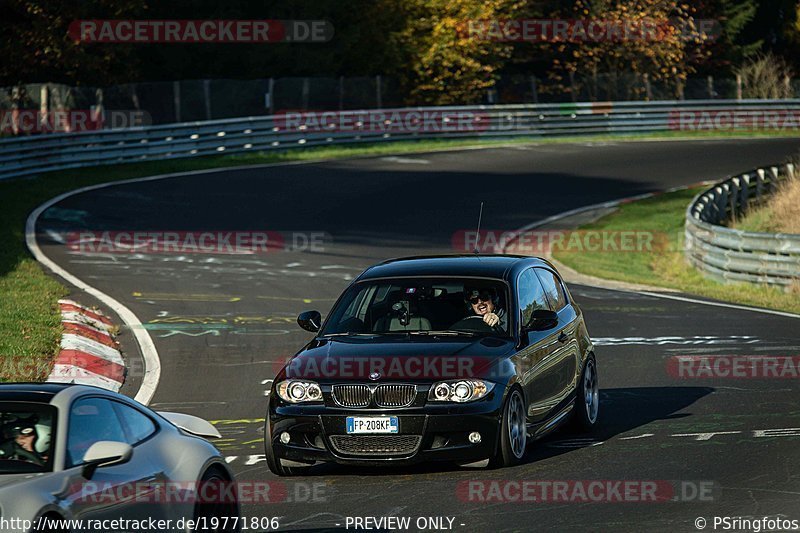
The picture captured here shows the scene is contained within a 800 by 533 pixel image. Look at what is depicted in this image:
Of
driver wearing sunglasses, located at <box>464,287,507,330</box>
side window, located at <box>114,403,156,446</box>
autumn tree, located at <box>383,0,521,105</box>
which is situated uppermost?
autumn tree, located at <box>383,0,521,105</box>

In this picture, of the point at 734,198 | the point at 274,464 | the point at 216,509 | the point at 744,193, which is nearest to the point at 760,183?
the point at 744,193

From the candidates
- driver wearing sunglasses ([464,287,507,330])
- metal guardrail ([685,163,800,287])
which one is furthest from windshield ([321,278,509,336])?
metal guardrail ([685,163,800,287])

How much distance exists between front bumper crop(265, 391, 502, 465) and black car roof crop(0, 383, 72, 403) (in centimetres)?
301

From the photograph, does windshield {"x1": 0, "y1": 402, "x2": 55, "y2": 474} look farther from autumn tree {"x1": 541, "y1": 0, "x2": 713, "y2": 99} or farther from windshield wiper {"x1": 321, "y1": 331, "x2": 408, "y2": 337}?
autumn tree {"x1": 541, "y1": 0, "x2": 713, "y2": 99}

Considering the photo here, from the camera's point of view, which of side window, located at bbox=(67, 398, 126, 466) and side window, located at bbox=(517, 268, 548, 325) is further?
side window, located at bbox=(517, 268, 548, 325)

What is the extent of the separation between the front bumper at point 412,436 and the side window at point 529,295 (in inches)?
59.5

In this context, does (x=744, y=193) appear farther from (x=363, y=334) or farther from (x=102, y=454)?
(x=102, y=454)

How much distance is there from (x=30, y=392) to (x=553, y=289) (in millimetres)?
6467

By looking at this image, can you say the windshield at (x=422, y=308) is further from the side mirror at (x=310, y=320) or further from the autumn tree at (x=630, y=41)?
the autumn tree at (x=630, y=41)

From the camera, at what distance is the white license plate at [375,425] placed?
10.3 m

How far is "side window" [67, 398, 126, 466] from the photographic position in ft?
23.5

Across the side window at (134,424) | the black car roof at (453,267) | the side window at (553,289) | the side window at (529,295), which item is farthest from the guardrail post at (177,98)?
the side window at (134,424)

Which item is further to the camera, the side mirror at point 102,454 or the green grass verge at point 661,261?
the green grass verge at point 661,261

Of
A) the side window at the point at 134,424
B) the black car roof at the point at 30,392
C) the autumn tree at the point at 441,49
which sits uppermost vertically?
the autumn tree at the point at 441,49
